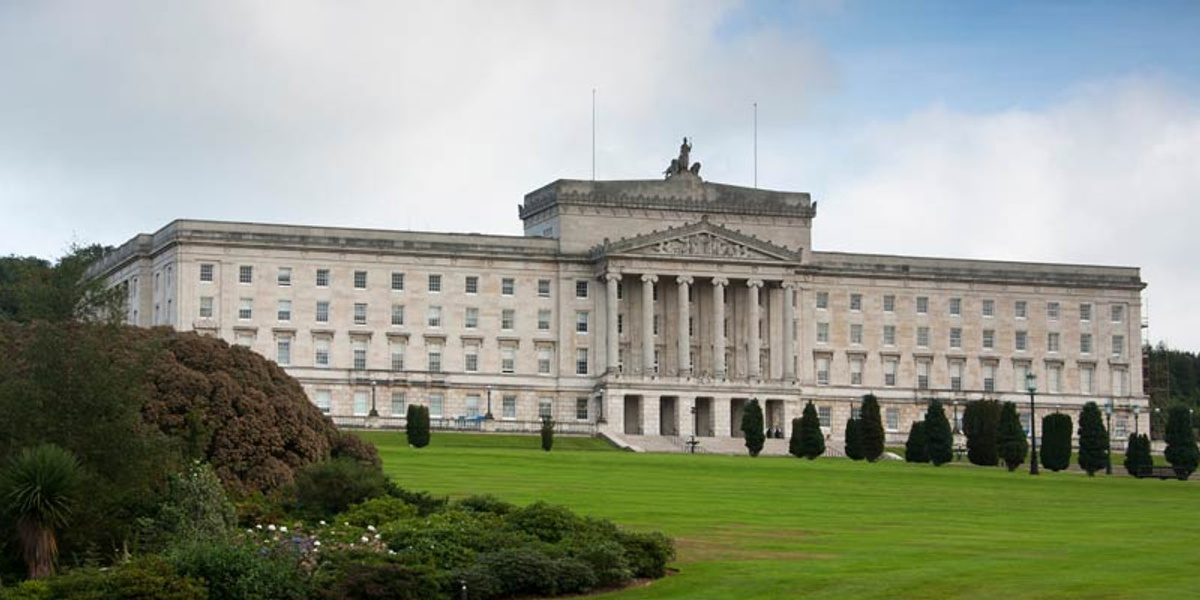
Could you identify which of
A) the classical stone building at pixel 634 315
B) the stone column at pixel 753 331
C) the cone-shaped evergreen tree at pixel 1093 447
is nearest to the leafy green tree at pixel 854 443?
the cone-shaped evergreen tree at pixel 1093 447

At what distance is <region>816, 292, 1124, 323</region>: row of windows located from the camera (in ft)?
467

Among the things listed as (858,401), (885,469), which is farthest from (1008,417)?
(858,401)

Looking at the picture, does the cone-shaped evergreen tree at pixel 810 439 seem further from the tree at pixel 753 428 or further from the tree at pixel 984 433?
the tree at pixel 984 433

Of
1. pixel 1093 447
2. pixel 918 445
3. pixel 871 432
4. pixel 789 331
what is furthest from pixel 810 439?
pixel 789 331

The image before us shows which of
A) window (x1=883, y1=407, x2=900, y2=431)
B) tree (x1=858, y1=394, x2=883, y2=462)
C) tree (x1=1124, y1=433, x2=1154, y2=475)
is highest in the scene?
window (x1=883, y1=407, x2=900, y2=431)

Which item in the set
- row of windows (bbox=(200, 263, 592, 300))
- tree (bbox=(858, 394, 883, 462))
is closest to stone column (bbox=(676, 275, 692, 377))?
row of windows (bbox=(200, 263, 592, 300))

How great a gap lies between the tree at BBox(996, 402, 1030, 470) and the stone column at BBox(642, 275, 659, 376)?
127 ft

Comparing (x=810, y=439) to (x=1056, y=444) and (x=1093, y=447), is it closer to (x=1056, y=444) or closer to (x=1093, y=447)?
(x=1056, y=444)

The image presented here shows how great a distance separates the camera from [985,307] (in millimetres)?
145500

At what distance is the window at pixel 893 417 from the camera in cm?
14075

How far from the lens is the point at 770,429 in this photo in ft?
442

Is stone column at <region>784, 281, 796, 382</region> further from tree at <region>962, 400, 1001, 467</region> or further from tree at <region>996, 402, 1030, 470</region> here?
tree at <region>996, 402, 1030, 470</region>

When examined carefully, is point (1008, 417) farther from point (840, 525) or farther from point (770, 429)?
point (840, 525)

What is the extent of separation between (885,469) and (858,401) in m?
50.5
